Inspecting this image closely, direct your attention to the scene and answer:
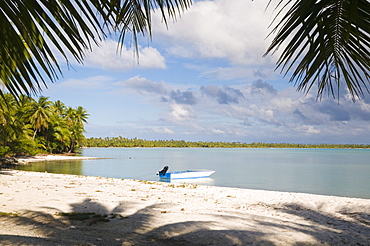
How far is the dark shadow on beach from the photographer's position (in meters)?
5.36

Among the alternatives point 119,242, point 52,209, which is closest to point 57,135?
point 52,209

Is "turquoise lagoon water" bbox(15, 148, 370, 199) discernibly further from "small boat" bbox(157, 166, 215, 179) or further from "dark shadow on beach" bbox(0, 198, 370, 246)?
"dark shadow on beach" bbox(0, 198, 370, 246)

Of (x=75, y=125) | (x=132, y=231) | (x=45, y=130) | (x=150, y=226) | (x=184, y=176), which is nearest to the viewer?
(x=132, y=231)

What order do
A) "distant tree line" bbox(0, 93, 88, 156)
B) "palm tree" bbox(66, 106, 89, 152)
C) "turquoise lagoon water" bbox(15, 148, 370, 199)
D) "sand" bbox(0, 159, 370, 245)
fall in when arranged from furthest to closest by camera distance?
"palm tree" bbox(66, 106, 89, 152), "distant tree line" bbox(0, 93, 88, 156), "turquoise lagoon water" bbox(15, 148, 370, 199), "sand" bbox(0, 159, 370, 245)

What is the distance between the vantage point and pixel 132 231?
245 inches

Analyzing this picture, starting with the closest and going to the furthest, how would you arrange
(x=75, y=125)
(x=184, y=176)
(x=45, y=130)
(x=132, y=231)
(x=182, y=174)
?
1. (x=132, y=231)
2. (x=182, y=174)
3. (x=184, y=176)
4. (x=45, y=130)
5. (x=75, y=125)

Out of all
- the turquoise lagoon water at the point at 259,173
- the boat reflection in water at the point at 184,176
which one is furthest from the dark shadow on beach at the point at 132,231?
the boat reflection in water at the point at 184,176

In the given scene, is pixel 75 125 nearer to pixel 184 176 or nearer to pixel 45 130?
pixel 45 130

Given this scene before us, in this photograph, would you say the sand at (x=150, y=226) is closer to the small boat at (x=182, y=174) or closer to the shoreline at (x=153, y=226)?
the shoreline at (x=153, y=226)

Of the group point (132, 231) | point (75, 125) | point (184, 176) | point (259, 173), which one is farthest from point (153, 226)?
point (75, 125)

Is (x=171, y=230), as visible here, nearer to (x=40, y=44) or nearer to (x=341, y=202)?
(x=40, y=44)

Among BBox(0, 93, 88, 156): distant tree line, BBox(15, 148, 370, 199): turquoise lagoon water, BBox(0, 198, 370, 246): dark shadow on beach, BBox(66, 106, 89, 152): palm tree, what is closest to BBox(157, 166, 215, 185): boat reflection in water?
BBox(15, 148, 370, 199): turquoise lagoon water

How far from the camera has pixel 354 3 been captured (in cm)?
129

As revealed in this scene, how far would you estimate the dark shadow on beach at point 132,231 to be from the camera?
17.6 ft
